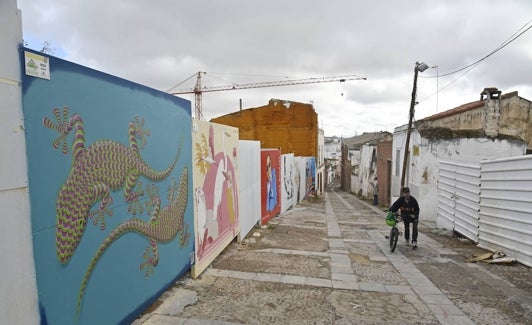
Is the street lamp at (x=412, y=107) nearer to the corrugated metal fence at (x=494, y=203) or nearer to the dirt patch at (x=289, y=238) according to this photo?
the corrugated metal fence at (x=494, y=203)

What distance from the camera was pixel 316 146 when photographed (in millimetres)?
31969

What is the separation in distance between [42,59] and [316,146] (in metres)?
30.2

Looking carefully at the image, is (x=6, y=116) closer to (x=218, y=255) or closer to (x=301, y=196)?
(x=218, y=255)

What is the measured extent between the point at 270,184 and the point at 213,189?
5876 millimetres

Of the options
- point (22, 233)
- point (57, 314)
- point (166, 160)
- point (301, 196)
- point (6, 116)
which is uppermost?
point (6, 116)

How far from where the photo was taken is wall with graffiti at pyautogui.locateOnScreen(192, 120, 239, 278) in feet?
18.6

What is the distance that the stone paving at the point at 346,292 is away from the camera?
14.0ft

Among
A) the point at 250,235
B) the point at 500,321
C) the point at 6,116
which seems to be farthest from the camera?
the point at 250,235

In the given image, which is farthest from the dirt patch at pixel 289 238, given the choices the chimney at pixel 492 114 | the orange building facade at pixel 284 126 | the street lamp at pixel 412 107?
the orange building facade at pixel 284 126

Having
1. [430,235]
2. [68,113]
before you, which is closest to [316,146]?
[430,235]

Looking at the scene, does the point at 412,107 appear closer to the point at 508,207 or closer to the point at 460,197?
the point at 460,197

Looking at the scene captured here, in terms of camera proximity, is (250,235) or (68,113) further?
(250,235)

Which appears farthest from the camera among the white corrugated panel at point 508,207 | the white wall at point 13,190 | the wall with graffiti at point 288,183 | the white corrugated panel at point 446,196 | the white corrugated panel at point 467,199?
the wall with graffiti at point 288,183

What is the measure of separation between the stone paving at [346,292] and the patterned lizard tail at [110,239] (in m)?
1.14
